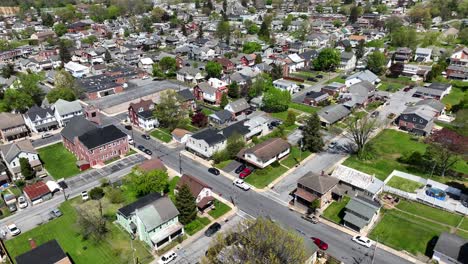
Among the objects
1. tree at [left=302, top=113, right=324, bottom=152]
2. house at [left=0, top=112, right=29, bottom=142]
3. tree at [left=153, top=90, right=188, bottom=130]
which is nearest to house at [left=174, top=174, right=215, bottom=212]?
tree at [left=302, top=113, right=324, bottom=152]

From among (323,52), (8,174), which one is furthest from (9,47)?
(323,52)

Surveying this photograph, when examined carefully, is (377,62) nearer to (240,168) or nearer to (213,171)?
(240,168)

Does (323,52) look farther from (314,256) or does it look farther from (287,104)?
(314,256)

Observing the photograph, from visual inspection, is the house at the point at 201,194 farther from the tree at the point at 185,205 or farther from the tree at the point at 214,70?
the tree at the point at 214,70

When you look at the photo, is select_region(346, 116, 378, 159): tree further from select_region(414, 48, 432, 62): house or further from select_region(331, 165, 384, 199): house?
select_region(414, 48, 432, 62): house

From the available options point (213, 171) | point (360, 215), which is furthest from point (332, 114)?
point (360, 215)

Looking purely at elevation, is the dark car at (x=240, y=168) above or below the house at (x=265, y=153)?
below

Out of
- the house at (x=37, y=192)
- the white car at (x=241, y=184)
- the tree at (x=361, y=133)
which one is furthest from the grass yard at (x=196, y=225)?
the tree at (x=361, y=133)
